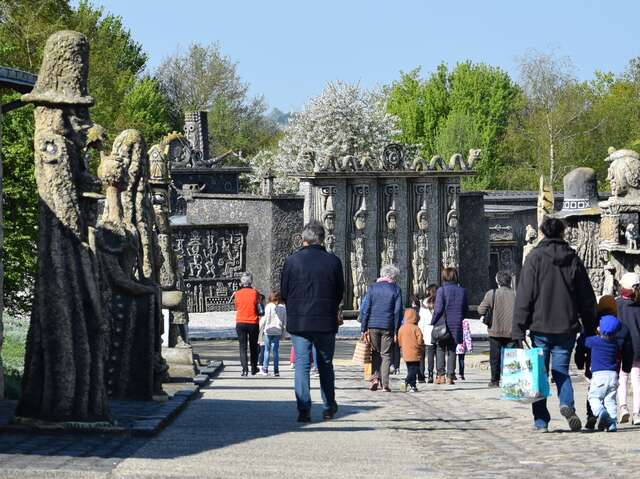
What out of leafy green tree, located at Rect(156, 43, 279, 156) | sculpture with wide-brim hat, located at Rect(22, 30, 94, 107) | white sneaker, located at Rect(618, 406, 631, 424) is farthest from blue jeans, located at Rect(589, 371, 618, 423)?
leafy green tree, located at Rect(156, 43, 279, 156)

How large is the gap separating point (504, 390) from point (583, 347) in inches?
41.4

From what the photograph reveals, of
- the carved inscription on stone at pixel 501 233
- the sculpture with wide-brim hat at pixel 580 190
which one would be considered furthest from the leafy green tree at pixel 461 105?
the sculpture with wide-brim hat at pixel 580 190

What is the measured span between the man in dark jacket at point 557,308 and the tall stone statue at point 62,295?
3.93 metres

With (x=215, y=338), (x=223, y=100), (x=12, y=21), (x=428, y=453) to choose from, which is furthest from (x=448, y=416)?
(x=223, y=100)

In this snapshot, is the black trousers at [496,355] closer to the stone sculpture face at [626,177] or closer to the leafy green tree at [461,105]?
the stone sculpture face at [626,177]

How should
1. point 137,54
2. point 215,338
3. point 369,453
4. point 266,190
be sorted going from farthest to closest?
point 137,54
point 266,190
point 215,338
point 369,453

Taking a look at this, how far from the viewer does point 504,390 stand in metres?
15.4

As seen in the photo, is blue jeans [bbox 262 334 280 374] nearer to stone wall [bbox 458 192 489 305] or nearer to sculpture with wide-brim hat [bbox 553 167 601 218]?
sculpture with wide-brim hat [bbox 553 167 601 218]

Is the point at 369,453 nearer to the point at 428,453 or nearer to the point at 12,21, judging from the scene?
the point at 428,453

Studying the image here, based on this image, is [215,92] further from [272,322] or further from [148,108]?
[272,322]

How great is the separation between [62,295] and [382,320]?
9305 millimetres

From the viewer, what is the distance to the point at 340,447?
13.8m

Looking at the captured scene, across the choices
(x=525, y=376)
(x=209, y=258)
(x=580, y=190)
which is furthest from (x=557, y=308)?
(x=209, y=258)

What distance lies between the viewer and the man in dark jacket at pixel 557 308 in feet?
50.6
